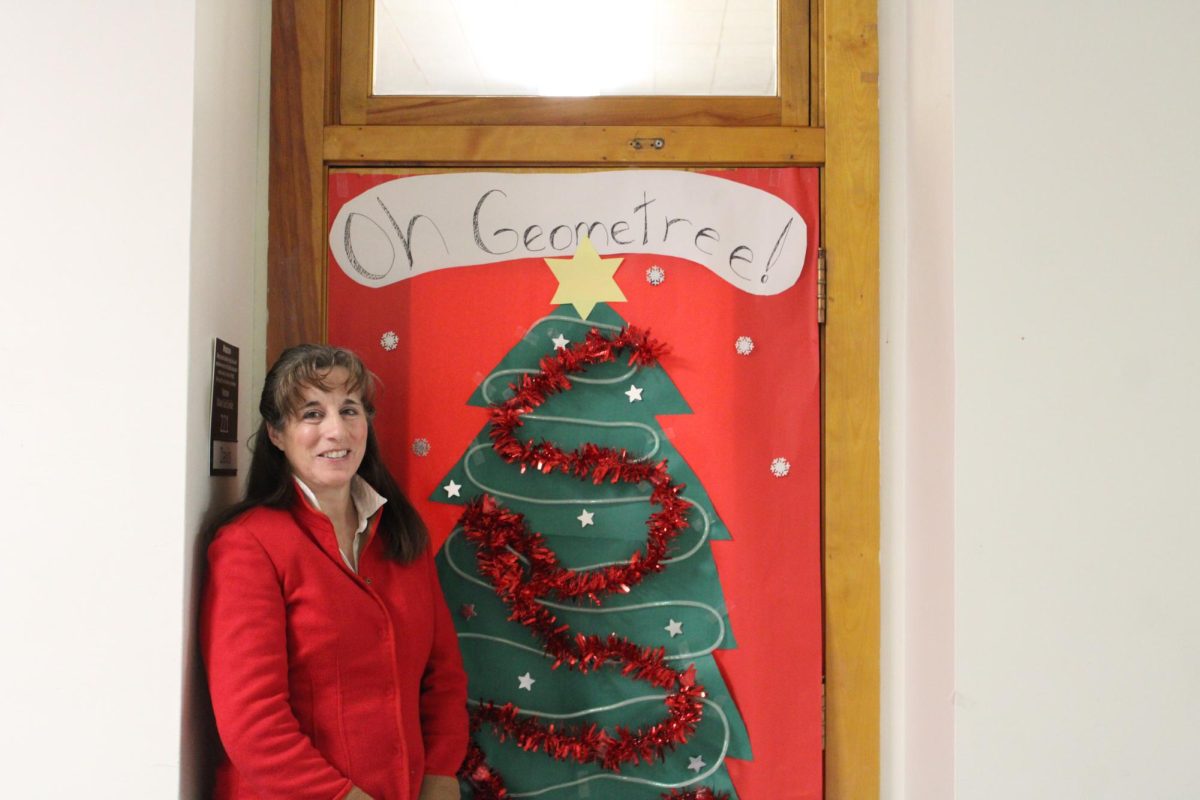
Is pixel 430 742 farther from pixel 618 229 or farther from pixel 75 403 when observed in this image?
pixel 618 229

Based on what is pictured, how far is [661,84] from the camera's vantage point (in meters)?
2.23

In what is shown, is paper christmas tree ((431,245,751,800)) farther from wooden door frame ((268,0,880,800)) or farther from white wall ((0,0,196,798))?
white wall ((0,0,196,798))

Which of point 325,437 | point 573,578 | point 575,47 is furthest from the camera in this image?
point 575,47

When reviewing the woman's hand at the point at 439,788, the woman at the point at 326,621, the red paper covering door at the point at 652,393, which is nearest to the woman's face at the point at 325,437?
the woman at the point at 326,621

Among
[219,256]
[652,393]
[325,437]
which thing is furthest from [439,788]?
[219,256]

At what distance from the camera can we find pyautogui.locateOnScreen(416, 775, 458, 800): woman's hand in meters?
1.92

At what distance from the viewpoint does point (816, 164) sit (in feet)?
7.18

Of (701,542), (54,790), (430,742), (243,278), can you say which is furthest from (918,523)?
(54,790)

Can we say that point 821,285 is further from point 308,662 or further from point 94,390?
point 94,390

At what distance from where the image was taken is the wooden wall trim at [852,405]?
6.98 ft

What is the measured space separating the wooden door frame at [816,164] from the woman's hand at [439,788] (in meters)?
0.73

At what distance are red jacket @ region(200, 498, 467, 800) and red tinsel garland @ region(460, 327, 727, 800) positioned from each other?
239 mm

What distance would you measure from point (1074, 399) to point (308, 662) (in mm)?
1268

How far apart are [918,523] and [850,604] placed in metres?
0.30
